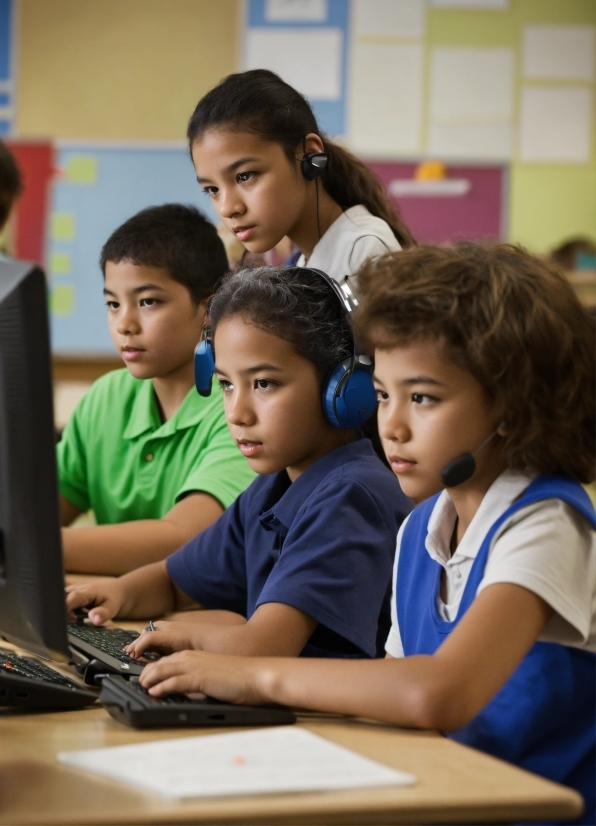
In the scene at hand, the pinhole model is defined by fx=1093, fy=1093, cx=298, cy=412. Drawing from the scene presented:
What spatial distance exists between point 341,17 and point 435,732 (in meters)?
4.93

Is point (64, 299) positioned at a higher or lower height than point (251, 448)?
lower

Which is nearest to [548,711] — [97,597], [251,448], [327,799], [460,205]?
[327,799]

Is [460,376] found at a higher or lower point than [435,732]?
higher

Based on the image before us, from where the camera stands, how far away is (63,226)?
5.30 meters

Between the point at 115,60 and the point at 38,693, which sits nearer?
the point at 38,693

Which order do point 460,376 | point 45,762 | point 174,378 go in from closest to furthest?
point 45,762 < point 460,376 < point 174,378

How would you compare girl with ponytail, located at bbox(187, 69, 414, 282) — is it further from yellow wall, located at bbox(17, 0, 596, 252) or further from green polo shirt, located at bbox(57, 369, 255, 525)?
yellow wall, located at bbox(17, 0, 596, 252)

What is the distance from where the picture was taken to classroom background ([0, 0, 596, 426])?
209 inches

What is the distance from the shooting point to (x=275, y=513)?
4.31ft

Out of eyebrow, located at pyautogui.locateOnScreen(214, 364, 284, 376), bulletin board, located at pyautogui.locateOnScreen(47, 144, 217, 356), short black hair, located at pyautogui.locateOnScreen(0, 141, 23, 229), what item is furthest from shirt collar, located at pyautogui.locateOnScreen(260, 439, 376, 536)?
bulletin board, located at pyautogui.locateOnScreen(47, 144, 217, 356)

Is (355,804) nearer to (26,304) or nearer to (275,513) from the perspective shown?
(26,304)

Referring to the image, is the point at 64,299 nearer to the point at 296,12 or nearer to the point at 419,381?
the point at 296,12

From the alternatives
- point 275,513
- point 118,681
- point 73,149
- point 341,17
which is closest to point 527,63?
point 341,17

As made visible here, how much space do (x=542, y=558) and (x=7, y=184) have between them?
2188mm
